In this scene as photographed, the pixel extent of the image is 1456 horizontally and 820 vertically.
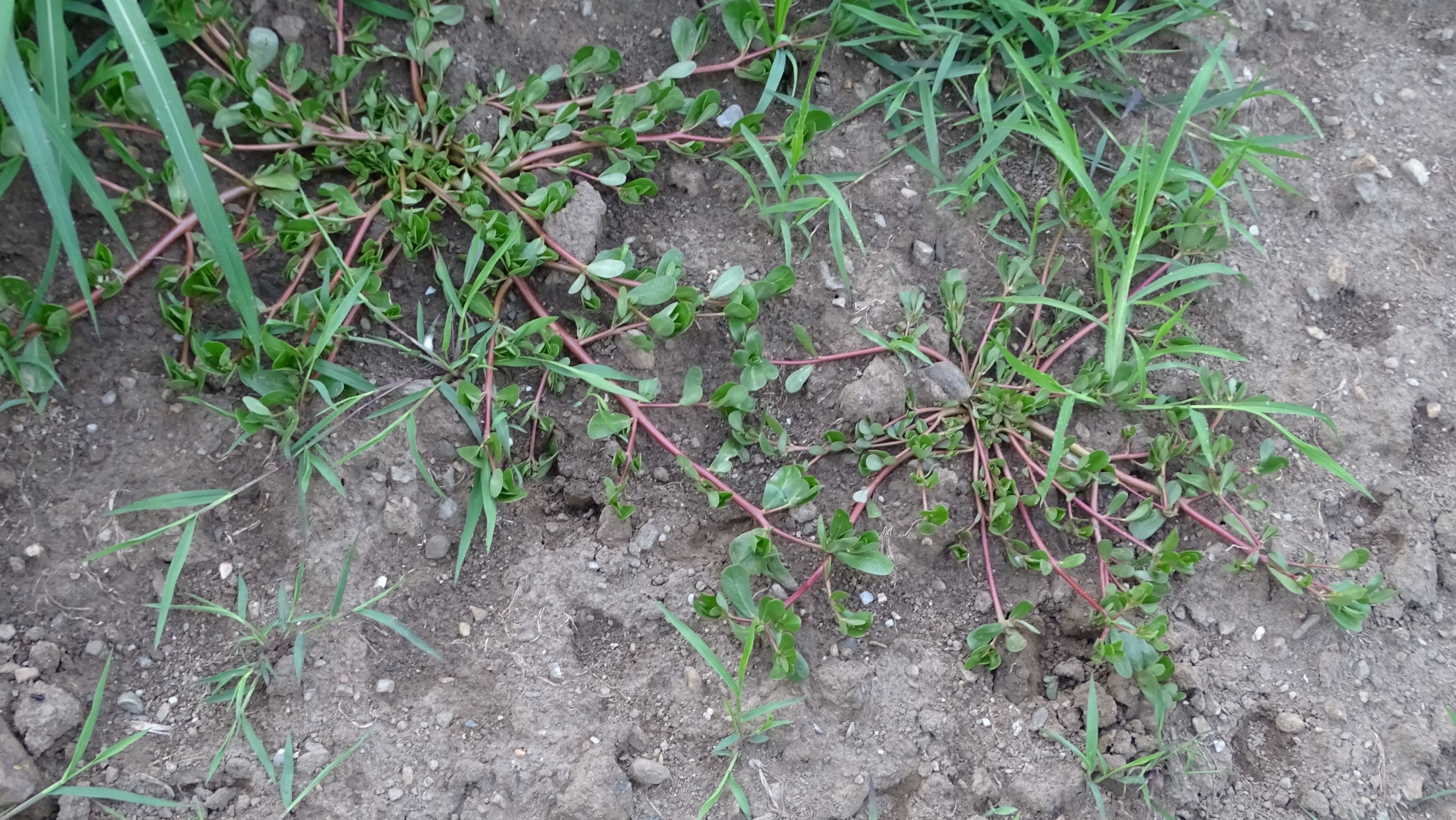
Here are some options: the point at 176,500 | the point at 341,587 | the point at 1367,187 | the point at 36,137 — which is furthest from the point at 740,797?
the point at 1367,187

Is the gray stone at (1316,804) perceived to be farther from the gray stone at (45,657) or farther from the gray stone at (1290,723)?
the gray stone at (45,657)

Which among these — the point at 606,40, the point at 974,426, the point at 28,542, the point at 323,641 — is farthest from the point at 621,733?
the point at 606,40

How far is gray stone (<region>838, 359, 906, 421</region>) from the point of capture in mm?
1937

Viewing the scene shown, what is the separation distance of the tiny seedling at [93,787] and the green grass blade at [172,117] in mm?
781

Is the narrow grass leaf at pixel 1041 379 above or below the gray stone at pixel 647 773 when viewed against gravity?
above

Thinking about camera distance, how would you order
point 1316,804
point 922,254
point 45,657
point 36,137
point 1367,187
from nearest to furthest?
point 36,137 → point 45,657 → point 1316,804 → point 922,254 → point 1367,187

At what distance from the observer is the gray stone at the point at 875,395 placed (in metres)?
1.94

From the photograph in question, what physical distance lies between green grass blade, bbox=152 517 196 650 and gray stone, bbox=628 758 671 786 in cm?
86

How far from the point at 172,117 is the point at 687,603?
1.21m

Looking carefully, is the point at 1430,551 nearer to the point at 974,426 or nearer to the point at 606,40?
the point at 974,426

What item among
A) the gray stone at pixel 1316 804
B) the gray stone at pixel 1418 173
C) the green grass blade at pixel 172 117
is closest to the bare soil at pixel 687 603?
the gray stone at pixel 1316 804

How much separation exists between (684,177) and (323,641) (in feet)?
3.98

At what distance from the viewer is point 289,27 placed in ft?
6.39

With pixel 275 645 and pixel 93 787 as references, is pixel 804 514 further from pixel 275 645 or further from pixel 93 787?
pixel 93 787
